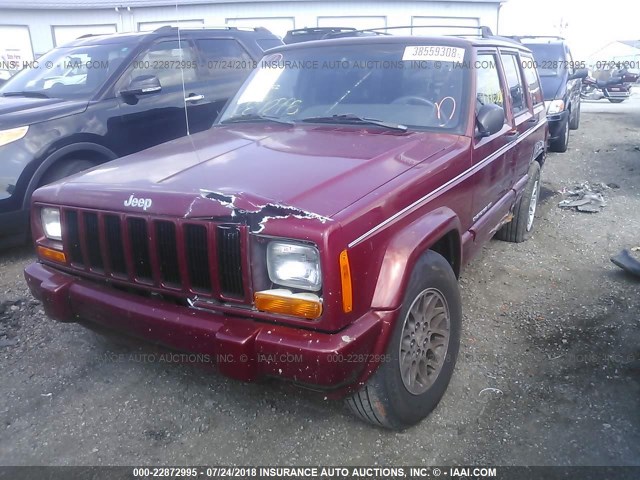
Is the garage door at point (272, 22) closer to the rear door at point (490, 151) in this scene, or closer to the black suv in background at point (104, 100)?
the black suv in background at point (104, 100)

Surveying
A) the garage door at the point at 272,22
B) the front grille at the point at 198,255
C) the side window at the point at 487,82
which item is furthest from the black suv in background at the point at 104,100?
the garage door at the point at 272,22

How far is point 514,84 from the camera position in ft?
14.4

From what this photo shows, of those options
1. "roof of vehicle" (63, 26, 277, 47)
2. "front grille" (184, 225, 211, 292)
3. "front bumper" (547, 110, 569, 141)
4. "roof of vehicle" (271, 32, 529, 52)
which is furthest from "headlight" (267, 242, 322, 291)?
"front bumper" (547, 110, 569, 141)

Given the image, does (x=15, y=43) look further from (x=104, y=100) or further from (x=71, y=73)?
(x=104, y=100)

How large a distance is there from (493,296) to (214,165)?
8.04 ft

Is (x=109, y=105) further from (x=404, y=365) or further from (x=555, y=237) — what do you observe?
(x=555, y=237)

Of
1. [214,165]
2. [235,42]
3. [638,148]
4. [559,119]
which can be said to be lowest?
[638,148]

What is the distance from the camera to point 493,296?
4.09m

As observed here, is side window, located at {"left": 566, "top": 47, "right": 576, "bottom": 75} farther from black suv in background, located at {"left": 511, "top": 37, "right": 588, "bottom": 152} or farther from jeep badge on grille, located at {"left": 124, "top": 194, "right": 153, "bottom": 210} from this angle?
jeep badge on grille, located at {"left": 124, "top": 194, "right": 153, "bottom": 210}

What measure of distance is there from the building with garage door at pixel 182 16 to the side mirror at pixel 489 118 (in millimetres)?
16576

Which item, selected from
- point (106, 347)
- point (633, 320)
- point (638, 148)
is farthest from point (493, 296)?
point (638, 148)

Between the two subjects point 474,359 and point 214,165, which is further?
point 474,359

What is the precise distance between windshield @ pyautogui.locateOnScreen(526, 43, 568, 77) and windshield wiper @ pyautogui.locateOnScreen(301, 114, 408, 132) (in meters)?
7.57

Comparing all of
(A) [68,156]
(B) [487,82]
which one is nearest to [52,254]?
(A) [68,156]
